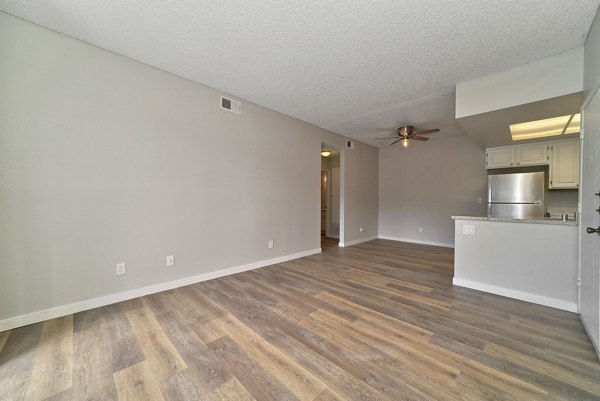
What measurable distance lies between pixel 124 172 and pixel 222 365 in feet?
7.51

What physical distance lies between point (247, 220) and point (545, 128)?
18.2 feet

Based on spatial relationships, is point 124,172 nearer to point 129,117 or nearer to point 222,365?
point 129,117

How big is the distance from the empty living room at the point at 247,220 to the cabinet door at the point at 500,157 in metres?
0.77

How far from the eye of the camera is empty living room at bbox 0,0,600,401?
1.56m

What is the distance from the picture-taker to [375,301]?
2588mm

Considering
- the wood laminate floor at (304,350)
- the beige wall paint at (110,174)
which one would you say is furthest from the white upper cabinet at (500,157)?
the beige wall paint at (110,174)

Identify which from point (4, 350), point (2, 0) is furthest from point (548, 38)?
point (4, 350)

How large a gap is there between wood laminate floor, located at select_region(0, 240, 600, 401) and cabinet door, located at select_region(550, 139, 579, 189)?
3087 mm

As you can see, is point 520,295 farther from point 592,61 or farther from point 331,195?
point 331,195

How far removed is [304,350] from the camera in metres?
1.74

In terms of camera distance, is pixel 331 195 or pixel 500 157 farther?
pixel 331 195

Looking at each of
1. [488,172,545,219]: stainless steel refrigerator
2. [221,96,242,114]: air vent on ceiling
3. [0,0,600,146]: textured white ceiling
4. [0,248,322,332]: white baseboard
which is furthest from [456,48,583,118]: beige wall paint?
[0,248,322,332]: white baseboard

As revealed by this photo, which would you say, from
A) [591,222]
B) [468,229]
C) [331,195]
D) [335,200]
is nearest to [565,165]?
[468,229]

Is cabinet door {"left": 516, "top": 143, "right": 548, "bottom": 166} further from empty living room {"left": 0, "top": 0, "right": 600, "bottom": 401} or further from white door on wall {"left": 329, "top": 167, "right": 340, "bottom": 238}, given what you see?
white door on wall {"left": 329, "top": 167, "right": 340, "bottom": 238}
